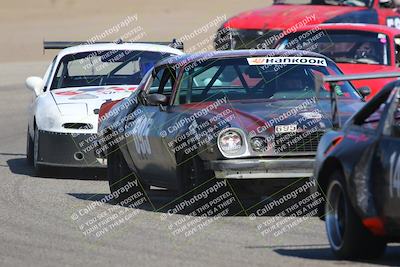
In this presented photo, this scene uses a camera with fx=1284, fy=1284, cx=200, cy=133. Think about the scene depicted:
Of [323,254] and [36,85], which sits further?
[36,85]

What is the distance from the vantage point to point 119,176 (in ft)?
39.8

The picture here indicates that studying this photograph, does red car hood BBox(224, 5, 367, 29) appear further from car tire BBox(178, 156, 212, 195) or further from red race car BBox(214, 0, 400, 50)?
car tire BBox(178, 156, 212, 195)

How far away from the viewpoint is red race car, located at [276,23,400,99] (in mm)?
16109

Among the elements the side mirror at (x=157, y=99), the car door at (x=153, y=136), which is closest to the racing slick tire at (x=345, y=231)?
the car door at (x=153, y=136)

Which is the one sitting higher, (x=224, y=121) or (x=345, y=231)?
(x=345, y=231)

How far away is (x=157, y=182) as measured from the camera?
36.2 feet

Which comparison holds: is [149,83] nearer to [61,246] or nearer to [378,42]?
[61,246]

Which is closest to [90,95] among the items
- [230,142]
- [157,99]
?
[157,99]

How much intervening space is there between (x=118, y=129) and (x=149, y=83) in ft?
1.72

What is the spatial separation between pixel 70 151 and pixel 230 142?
13.5 ft

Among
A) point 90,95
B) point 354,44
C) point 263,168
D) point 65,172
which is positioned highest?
point 263,168

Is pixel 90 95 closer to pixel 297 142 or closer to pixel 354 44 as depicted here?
pixel 354 44

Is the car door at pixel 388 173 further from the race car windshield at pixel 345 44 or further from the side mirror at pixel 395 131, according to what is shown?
the race car windshield at pixel 345 44

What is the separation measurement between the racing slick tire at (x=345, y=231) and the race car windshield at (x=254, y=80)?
311 cm
